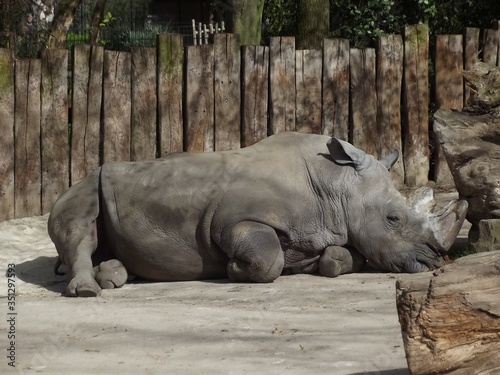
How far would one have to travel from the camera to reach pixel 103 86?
10156mm

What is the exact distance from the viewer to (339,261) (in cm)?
805

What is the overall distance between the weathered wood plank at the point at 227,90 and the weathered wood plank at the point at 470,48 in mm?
2436

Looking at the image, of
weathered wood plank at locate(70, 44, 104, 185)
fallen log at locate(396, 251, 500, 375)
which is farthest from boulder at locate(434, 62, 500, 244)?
fallen log at locate(396, 251, 500, 375)

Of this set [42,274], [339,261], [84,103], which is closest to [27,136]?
[84,103]

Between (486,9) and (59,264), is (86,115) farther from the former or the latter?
(486,9)

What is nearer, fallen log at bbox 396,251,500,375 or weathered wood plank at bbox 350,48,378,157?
fallen log at bbox 396,251,500,375

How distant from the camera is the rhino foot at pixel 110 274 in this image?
25.6ft

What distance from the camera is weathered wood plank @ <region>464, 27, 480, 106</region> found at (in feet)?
36.7

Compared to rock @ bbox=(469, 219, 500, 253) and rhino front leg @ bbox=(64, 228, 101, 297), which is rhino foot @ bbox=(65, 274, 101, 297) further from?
rock @ bbox=(469, 219, 500, 253)

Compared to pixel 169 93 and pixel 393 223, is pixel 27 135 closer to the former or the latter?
pixel 169 93

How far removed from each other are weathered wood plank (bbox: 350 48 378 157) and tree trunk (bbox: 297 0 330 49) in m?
2.36

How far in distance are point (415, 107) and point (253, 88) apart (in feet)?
5.63

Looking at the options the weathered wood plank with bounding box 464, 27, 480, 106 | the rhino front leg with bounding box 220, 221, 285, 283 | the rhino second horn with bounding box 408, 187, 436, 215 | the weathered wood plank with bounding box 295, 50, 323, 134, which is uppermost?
the weathered wood plank with bounding box 464, 27, 480, 106

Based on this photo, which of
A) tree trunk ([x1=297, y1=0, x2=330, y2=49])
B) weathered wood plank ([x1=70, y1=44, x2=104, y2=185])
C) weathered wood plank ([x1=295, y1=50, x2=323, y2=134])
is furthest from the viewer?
tree trunk ([x1=297, y1=0, x2=330, y2=49])
